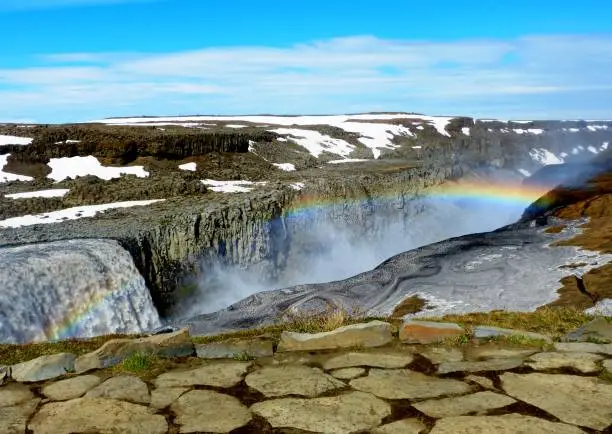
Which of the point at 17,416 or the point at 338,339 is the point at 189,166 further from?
the point at 17,416

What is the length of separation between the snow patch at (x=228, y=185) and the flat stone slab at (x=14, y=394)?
31486mm

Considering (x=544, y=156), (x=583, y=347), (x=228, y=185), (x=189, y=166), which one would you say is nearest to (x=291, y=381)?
(x=583, y=347)

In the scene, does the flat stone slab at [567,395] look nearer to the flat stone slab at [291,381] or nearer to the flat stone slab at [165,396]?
the flat stone slab at [291,381]

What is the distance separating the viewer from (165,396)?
4.96 metres

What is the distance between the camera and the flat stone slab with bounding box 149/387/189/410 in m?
4.79

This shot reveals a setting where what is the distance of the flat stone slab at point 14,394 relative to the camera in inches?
193

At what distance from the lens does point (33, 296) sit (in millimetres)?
19031

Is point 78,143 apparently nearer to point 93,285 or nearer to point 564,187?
point 93,285

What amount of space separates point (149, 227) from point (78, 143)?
16949mm

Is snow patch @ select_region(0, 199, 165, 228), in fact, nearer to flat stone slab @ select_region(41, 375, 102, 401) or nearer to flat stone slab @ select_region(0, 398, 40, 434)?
flat stone slab @ select_region(41, 375, 102, 401)

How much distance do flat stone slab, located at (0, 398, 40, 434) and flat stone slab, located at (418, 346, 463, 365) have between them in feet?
12.1

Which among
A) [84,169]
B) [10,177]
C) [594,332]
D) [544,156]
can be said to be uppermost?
[544,156]

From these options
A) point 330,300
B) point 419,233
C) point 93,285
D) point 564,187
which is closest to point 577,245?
point 330,300

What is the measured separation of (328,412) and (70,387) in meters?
2.42
